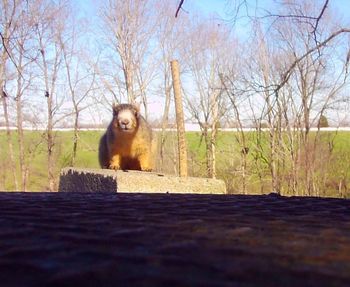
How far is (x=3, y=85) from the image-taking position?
1441cm

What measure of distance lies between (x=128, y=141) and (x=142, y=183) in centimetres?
147

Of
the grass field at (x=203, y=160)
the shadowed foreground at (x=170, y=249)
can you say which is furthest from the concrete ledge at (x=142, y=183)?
the grass field at (x=203, y=160)

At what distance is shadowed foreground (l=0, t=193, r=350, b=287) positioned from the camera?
1.56 ft

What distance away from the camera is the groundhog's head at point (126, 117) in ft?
21.0

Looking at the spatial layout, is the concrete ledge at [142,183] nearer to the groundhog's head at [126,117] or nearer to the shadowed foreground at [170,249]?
the groundhog's head at [126,117]

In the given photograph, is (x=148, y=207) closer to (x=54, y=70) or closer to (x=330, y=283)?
(x=330, y=283)

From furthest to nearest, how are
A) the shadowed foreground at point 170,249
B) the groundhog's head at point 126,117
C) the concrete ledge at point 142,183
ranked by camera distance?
the groundhog's head at point 126,117 < the concrete ledge at point 142,183 < the shadowed foreground at point 170,249

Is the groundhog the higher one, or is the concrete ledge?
the groundhog

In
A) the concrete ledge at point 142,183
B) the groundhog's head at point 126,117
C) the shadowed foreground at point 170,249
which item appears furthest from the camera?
the groundhog's head at point 126,117

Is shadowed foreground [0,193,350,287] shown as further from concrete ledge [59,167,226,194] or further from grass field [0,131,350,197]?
grass field [0,131,350,197]

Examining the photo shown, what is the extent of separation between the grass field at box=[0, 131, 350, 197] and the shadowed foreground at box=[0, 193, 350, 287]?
675 inches

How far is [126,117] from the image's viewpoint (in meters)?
6.47

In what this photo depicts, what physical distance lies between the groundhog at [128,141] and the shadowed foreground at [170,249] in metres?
5.44

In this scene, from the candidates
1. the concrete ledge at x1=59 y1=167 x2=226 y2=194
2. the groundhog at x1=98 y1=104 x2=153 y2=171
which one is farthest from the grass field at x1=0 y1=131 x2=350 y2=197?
the concrete ledge at x1=59 y1=167 x2=226 y2=194
